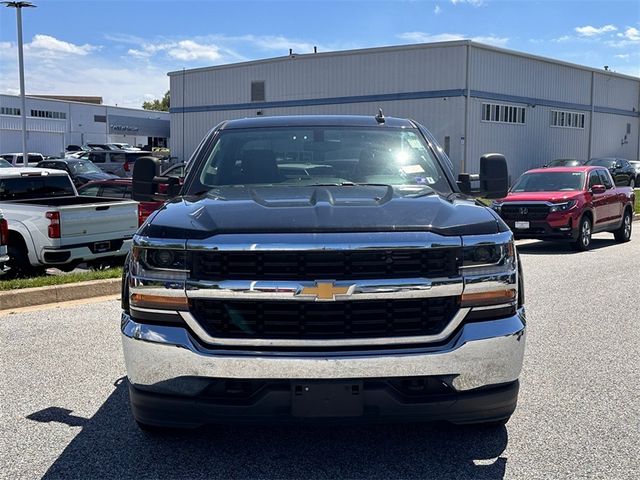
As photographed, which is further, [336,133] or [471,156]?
[471,156]

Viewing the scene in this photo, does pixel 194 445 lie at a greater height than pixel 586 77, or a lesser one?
lesser

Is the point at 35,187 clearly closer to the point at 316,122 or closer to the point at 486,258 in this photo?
the point at 316,122

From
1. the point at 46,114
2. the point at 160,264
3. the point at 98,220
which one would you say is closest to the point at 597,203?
the point at 98,220

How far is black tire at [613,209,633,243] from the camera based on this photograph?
16.0 meters

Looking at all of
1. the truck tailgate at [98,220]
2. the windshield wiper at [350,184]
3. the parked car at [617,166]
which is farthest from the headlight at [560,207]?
the parked car at [617,166]

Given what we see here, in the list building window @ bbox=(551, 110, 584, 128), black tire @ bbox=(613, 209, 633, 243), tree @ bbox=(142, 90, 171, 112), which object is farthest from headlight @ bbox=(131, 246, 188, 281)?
tree @ bbox=(142, 90, 171, 112)

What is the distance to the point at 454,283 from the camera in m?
3.39

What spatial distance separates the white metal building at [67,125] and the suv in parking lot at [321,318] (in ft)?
224

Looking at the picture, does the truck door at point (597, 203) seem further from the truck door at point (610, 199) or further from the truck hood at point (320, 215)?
the truck hood at point (320, 215)

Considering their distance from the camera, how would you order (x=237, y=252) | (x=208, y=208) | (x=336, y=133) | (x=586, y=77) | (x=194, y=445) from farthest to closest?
(x=586, y=77) → (x=336, y=133) → (x=194, y=445) → (x=208, y=208) → (x=237, y=252)

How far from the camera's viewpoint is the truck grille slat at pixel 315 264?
132 inches

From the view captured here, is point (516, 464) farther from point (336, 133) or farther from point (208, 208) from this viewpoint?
point (336, 133)

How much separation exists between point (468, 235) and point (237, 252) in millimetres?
1123

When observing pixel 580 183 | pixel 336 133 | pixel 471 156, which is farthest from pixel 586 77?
pixel 336 133
